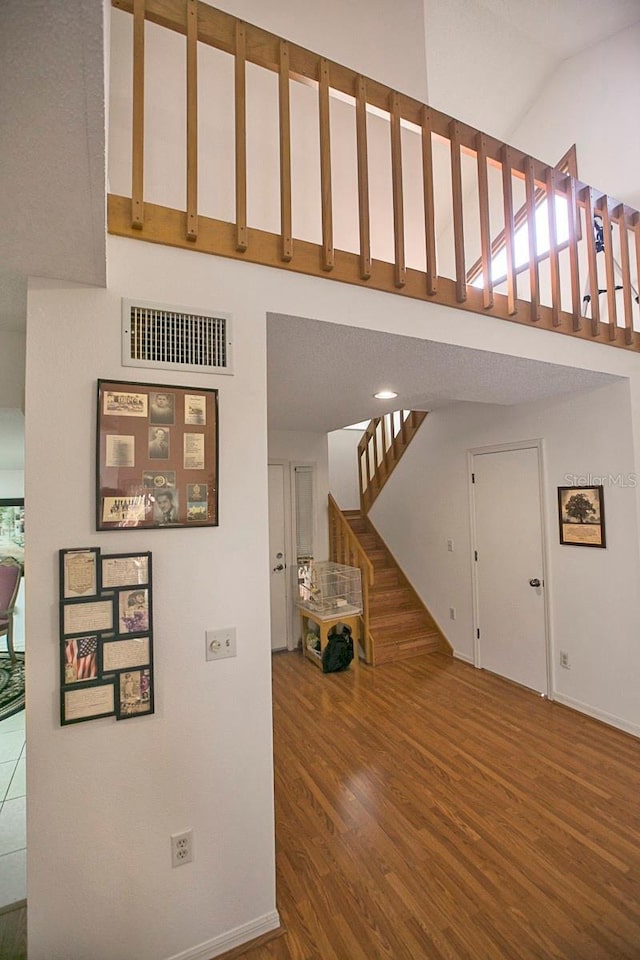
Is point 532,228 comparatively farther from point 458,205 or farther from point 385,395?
point 385,395

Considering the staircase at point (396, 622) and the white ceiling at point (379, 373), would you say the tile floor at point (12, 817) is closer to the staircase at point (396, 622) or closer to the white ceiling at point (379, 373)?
the white ceiling at point (379, 373)

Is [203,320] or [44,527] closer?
[44,527]

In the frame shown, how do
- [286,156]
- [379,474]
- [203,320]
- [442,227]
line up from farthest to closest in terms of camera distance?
1. [379,474]
2. [442,227]
3. [286,156]
4. [203,320]

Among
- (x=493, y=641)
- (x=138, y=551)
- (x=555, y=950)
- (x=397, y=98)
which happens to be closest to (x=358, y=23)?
(x=397, y=98)

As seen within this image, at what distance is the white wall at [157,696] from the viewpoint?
135 cm

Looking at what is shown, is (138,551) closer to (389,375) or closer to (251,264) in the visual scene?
(251,264)

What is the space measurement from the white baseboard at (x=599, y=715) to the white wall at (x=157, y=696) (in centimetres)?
259

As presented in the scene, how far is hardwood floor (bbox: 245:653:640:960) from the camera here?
1.57m

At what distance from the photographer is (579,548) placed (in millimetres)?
3221

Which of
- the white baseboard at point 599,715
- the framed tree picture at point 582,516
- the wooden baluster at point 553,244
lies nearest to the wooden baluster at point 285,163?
the wooden baluster at point 553,244

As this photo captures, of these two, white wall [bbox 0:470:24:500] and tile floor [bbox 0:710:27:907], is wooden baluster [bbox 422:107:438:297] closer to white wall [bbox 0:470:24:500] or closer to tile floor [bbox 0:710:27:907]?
tile floor [bbox 0:710:27:907]

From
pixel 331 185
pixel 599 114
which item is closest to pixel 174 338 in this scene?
pixel 331 185

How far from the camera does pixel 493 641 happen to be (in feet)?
12.9

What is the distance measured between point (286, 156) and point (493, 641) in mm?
3950
